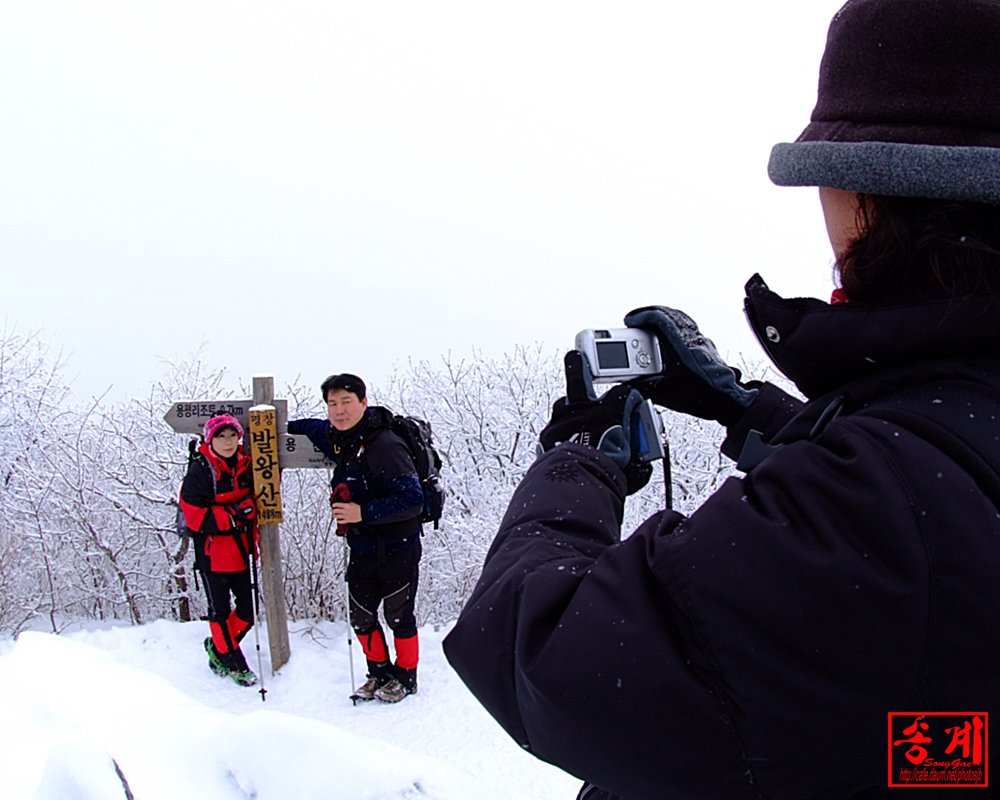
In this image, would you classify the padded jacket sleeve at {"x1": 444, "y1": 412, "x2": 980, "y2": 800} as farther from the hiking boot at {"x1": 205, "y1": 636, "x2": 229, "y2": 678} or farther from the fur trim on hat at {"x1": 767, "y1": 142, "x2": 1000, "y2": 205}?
the hiking boot at {"x1": 205, "y1": 636, "x2": 229, "y2": 678}

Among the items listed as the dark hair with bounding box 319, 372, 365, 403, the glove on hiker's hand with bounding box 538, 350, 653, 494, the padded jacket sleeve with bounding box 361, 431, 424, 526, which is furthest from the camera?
the dark hair with bounding box 319, 372, 365, 403

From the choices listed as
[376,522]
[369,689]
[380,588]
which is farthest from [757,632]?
[369,689]

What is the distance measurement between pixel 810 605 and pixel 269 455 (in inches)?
195

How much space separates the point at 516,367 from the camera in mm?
15539

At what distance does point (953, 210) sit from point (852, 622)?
0.46 meters

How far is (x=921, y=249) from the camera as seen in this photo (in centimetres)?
76

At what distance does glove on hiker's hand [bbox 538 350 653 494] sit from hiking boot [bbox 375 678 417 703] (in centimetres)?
404

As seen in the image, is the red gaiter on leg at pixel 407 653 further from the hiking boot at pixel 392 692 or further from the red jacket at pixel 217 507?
the red jacket at pixel 217 507

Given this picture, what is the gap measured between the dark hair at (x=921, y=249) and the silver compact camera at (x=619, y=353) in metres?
0.53

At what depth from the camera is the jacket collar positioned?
0.71 metres

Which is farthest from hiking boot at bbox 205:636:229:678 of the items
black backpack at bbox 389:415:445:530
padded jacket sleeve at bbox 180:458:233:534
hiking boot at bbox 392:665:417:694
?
black backpack at bbox 389:415:445:530

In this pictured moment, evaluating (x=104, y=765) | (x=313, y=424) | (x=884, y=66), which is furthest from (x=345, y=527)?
(x=884, y=66)

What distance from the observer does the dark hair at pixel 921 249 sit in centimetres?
72

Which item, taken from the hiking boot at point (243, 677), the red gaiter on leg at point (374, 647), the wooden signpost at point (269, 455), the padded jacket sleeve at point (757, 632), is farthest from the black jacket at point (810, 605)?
the hiking boot at point (243, 677)
